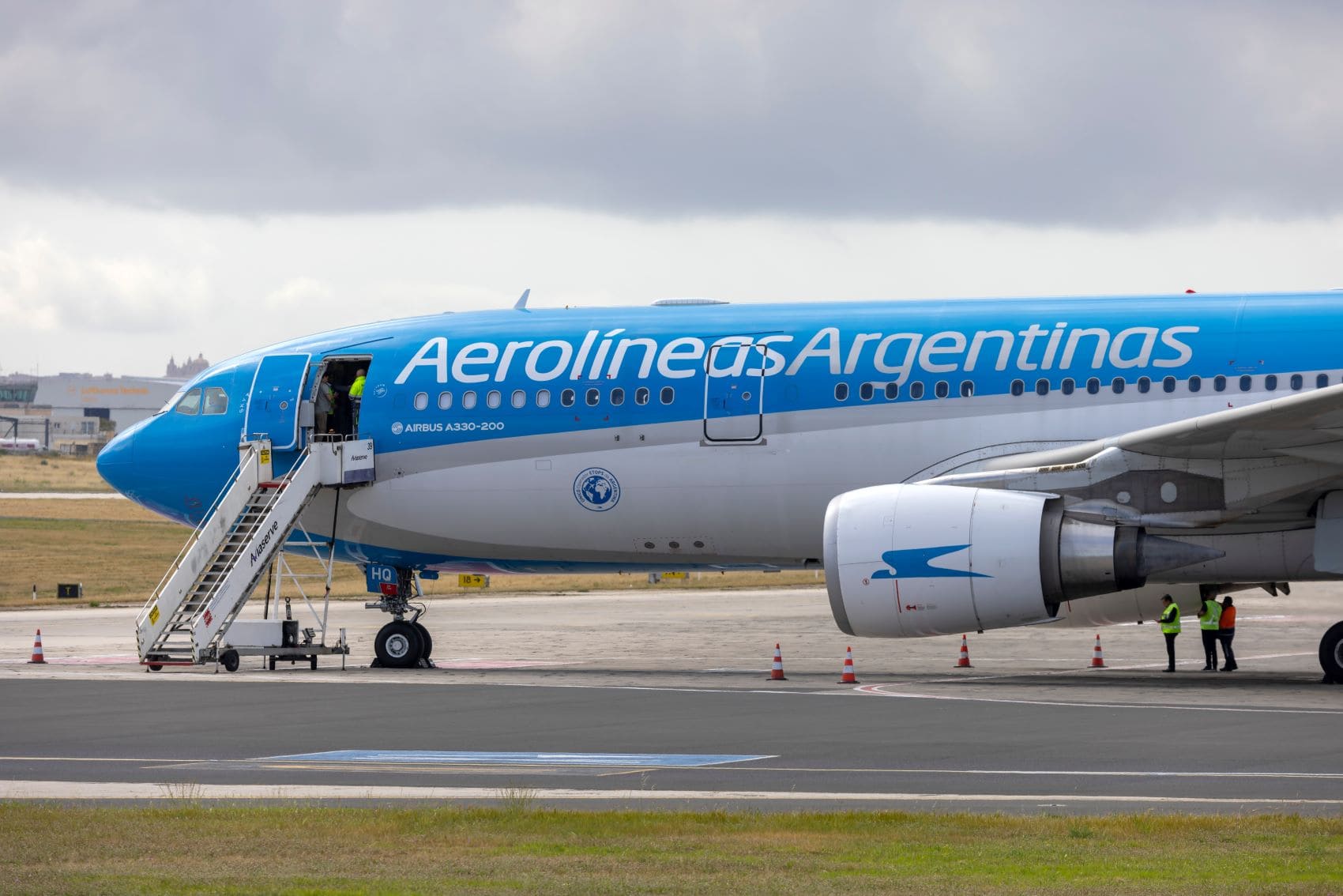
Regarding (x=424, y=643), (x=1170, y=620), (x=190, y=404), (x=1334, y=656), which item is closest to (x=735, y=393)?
(x=424, y=643)

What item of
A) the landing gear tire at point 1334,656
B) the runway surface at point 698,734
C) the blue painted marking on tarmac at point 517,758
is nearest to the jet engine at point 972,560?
the runway surface at point 698,734

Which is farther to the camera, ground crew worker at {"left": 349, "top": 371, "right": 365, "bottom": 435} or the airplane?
ground crew worker at {"left": 349, "top": 371, "right": 365, "bottom": 435}

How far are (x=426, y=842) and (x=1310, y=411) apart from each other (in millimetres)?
12397

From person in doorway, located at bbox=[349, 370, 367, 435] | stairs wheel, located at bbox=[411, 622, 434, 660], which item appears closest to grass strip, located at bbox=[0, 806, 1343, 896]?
stairs wheel, located at bbox=[411, 622, 434, 660]

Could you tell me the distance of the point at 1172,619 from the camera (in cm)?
2405

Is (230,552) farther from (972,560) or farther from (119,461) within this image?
(972,560)

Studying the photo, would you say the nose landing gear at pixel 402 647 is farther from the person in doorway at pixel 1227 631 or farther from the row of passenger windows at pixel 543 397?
the person in doorway at pixel 1227 631

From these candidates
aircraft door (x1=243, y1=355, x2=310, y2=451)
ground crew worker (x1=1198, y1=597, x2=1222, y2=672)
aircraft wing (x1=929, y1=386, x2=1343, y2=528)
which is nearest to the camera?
aircraft wing (x1=929, y1=386, x2=1343, y2=528)

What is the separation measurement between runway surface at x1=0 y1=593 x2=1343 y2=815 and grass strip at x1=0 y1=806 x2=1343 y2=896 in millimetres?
1004

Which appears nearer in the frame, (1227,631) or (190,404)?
(1227,631)

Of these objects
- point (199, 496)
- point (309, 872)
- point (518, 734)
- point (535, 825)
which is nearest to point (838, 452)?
point (518, 734)

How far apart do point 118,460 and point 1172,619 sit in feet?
51.8

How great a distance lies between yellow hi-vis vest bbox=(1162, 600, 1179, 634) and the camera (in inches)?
945

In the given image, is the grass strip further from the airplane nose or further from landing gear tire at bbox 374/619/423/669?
the airplane nose
